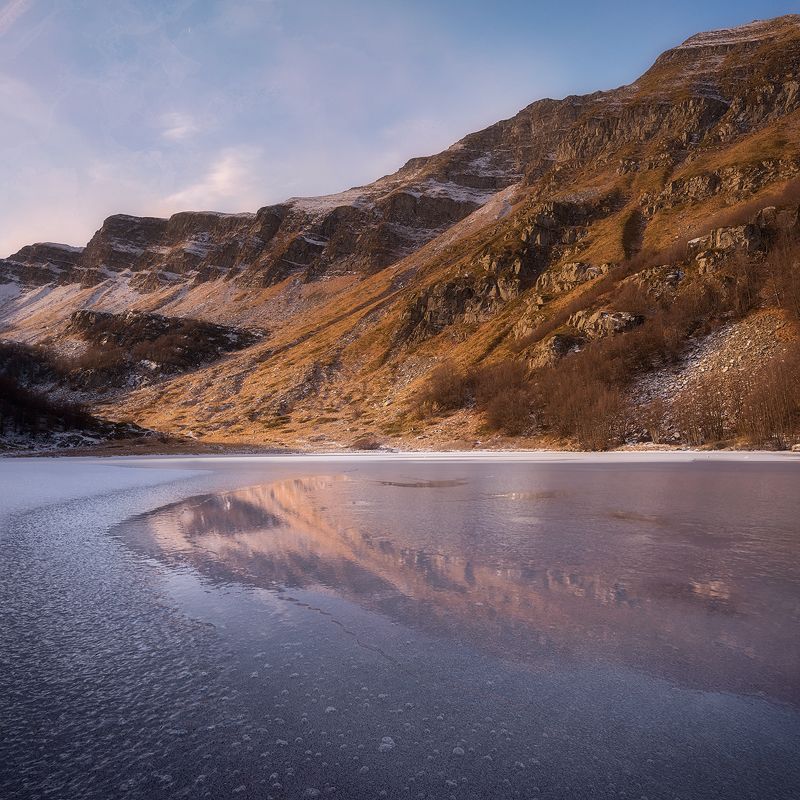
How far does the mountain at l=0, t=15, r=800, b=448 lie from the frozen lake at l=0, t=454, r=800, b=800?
29153 millimetres

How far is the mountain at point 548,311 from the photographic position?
132 ft

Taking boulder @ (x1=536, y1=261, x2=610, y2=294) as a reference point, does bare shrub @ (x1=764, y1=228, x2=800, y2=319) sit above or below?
below

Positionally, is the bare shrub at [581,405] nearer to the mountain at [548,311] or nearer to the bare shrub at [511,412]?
the mountain at [548,311]

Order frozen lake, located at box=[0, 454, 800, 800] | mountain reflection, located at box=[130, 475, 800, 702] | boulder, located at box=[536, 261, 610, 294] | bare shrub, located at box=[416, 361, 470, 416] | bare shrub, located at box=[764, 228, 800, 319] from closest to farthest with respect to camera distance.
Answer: frozen lake, located at box=[0, 454, 800, 800]
mountain reflection, located at box=[130, 475, 800, 702]
bare shrub, located at box=[764, 228, 800, 319]
bare shrub, located at box=[416, 361, 470, 416]
boulder, located at box=[536, 261, 610, 294]

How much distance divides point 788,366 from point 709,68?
109185mm

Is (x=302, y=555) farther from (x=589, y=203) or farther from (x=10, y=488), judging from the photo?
(x=589, y=203)

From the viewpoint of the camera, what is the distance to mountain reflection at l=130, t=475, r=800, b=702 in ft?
13.1

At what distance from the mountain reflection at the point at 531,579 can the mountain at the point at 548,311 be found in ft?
90.1

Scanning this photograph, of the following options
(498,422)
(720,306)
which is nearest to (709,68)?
(720,306)

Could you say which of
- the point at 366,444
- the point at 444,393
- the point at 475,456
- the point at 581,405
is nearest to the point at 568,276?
the point at 444,393

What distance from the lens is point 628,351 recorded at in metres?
44.6

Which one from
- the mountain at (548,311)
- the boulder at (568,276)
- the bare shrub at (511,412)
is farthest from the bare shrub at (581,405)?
the boulder at (568,276)

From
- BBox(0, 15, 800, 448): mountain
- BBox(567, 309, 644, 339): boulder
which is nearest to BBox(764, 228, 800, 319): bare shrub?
BBox(0, 15, 800, 448): mountain

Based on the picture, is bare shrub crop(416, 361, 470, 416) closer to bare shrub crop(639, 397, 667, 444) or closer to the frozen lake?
bare shrub crop(639, 397, 667, 444)
